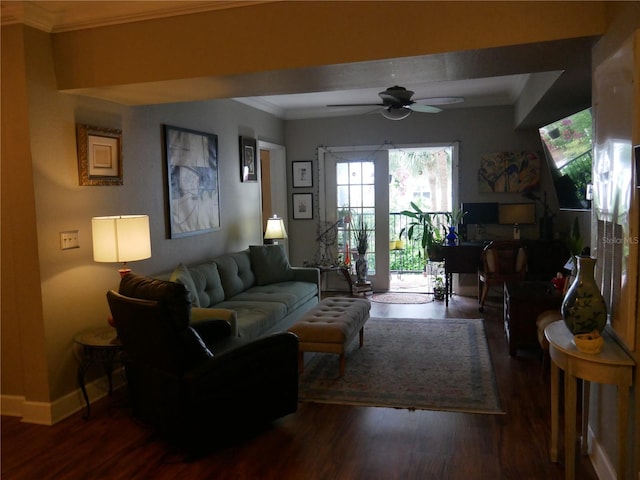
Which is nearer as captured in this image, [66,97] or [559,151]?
[66,97]

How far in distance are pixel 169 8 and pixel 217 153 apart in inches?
93.1

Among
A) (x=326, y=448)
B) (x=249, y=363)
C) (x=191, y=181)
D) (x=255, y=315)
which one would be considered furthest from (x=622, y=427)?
(x=191, y=181)

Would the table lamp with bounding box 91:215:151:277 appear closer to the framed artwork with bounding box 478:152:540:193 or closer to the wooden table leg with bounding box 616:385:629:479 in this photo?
the wooden table leg with bounding box 616:385:629:479

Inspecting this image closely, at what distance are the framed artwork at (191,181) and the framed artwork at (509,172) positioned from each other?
3526 millimetres

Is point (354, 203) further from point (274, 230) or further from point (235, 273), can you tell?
point (235, 273)

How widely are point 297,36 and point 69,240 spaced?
1.99m

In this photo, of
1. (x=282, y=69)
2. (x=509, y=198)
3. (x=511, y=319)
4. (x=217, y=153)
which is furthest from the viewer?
(x=509, y=198)

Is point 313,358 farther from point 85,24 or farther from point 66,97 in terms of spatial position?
point 85,24

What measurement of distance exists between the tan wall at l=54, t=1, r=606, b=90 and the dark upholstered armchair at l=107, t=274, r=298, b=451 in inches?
53.9

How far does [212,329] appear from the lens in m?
3.31

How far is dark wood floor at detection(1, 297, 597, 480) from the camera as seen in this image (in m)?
2.59

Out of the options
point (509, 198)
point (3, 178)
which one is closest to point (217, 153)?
point (3, 178)

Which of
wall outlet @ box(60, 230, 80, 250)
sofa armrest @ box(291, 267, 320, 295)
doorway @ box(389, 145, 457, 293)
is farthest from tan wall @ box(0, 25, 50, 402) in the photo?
doorway @ box(389, 145, 457, 293)

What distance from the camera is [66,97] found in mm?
3385
